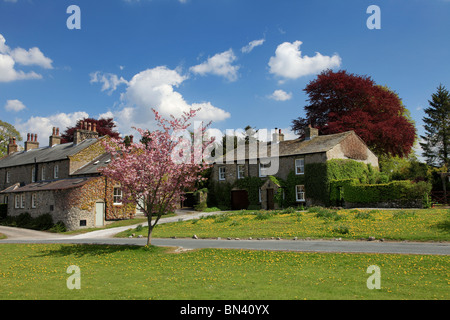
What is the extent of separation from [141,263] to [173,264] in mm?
1535

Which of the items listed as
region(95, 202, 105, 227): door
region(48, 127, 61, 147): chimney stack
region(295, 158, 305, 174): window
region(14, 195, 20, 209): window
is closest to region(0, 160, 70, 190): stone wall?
region(14, 195, 20, 209): window

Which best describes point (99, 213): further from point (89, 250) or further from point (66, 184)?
point (89, 250)

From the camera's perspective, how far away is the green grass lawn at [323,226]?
18.5 m

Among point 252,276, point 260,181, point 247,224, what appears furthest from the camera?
point 260,181

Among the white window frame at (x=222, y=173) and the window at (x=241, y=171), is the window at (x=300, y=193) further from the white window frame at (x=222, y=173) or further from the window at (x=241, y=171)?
the white window frame at (x=222, y=173)

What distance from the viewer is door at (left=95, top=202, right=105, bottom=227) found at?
33.5 meters

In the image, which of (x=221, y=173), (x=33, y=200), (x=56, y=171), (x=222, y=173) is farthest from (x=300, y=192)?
(x=56, y=171)

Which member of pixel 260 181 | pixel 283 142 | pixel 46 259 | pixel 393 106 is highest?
pixel 393 106

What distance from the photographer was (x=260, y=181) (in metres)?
40.7

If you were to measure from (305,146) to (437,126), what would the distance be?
33.5 m

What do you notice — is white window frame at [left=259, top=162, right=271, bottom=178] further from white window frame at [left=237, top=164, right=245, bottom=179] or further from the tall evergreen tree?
the tall evergreen tree
